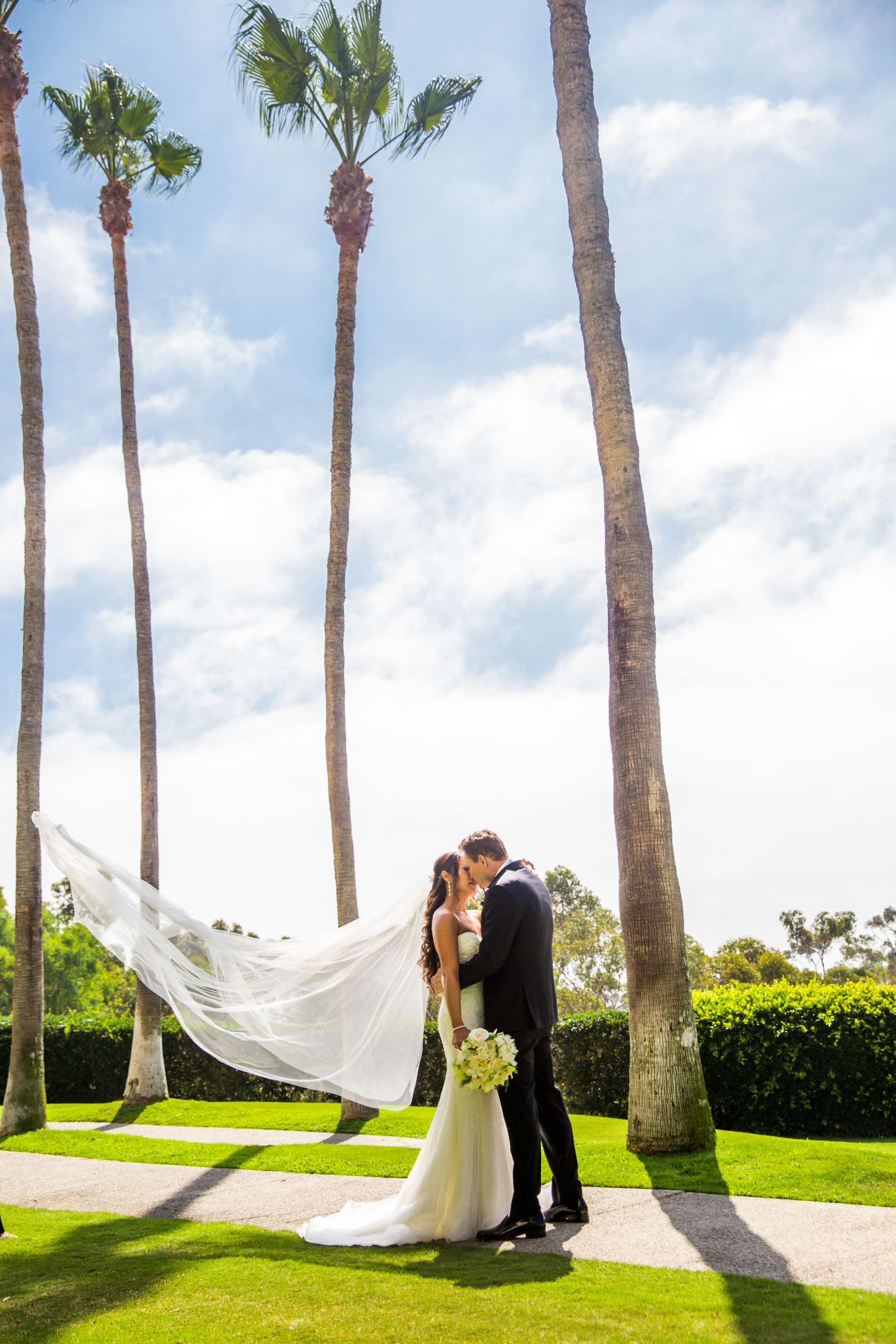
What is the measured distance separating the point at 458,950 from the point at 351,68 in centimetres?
1555

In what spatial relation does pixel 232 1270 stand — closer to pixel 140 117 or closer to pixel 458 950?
pixel 458 950

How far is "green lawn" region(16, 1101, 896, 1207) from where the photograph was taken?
718 cm

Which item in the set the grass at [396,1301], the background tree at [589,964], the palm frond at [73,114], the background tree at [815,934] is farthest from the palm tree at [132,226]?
the background tree at [815,934]

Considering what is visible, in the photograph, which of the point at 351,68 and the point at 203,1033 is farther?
the point at 351,68

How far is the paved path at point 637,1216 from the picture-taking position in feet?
17.1

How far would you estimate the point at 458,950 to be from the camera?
6.43 metres

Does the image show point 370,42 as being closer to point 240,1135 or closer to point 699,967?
point 240,1135

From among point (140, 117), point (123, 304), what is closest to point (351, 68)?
point (140, 117)

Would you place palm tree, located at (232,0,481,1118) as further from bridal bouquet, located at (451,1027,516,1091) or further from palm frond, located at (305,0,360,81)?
bridal bouquet, located at (451,1027,516,1091)

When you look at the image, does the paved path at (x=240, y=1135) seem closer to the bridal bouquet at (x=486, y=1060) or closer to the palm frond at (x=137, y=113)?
the bridal bouquet at (x=486, y=1060)

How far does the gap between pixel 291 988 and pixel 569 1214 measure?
3347 millimetres

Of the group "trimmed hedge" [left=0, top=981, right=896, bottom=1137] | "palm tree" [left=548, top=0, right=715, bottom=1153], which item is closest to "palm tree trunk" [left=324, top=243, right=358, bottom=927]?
"trimmed hedge" [left=0, top=981, right=896, bottom=1137]

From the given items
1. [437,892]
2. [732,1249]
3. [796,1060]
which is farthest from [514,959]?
[796,1060]

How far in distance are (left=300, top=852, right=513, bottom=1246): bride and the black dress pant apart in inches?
5.4
